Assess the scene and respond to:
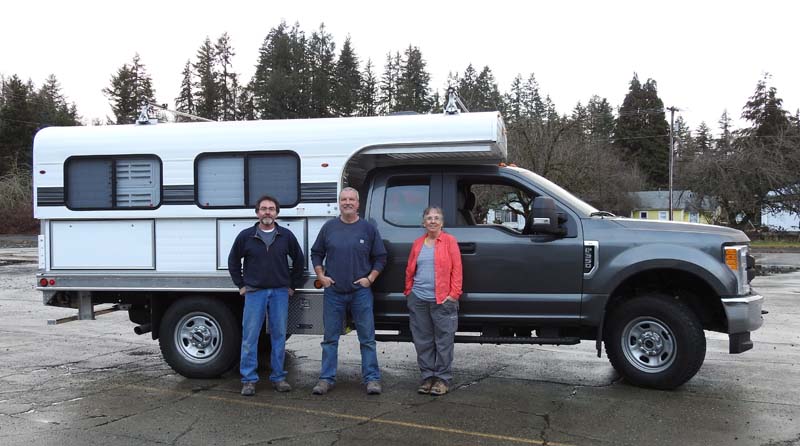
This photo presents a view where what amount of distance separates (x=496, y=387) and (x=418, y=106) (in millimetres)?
56923

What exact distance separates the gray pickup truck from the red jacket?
340mm

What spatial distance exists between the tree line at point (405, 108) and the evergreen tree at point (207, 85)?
0.10 metres

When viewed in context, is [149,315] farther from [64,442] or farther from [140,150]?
[64,442]

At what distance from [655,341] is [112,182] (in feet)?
18.2

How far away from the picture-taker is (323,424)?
5.29 meters

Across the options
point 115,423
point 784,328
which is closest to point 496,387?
point 115,423

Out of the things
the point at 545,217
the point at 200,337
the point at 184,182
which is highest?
the point at 184,182

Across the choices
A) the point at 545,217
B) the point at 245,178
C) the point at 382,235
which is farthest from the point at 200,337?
the point at 545,217

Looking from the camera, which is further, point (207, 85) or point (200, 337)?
point (207, 85)

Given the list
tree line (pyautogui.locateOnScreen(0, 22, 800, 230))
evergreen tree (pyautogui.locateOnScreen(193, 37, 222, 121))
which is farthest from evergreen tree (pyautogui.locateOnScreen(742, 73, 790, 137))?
evergreen tree (pyautogui.locateOnScreen(193, 37, 222, 121))

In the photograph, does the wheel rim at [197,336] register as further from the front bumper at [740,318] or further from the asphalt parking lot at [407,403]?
the front bumper at [740,318]

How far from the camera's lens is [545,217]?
6078mm

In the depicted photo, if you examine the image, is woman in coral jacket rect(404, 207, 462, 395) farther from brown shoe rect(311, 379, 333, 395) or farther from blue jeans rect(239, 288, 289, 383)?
blue jeans rect(239, 288, 289, 383)

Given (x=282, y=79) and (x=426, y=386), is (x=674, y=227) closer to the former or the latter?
(x=426, y=386)
